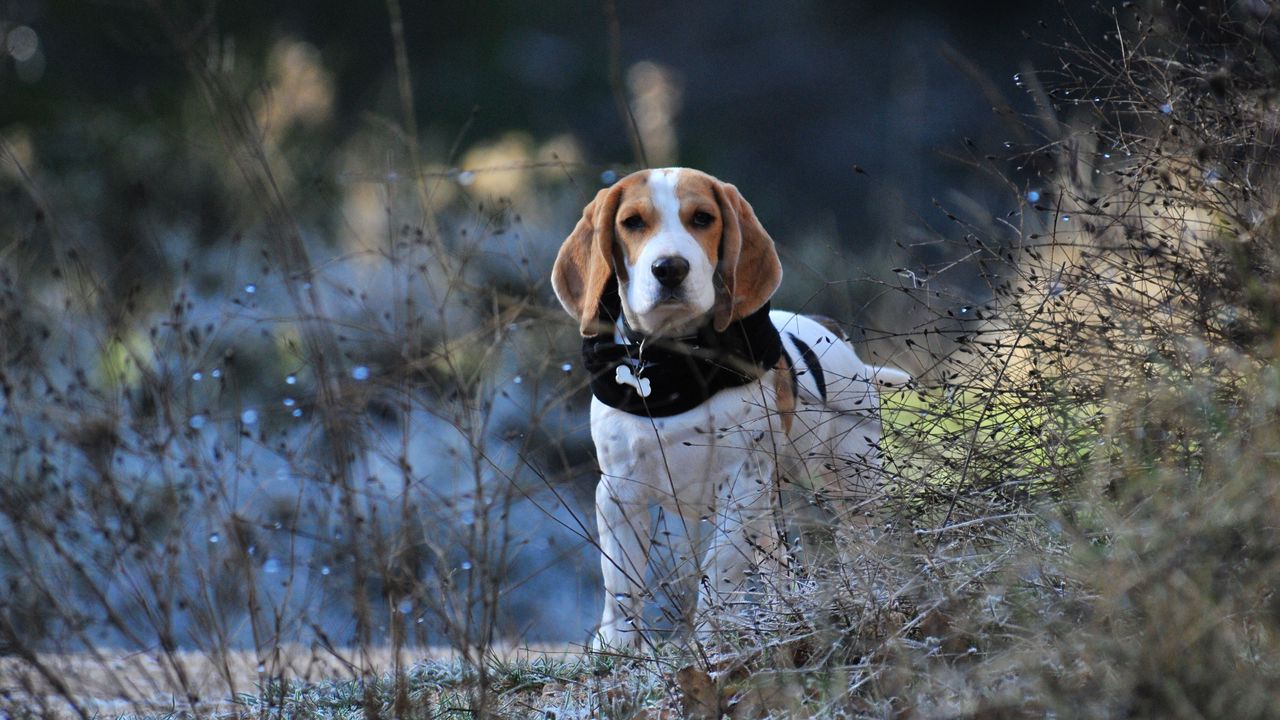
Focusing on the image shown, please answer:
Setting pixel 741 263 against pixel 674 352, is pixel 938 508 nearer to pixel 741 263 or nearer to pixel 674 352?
pixel 674 352

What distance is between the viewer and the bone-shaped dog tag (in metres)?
3.67

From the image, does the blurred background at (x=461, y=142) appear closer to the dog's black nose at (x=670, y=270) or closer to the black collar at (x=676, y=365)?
the black collar at (x=676, y=365)

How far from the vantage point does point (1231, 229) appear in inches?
114

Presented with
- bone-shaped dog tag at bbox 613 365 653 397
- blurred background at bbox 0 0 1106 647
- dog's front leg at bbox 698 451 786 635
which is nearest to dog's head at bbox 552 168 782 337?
bone-shaped dog tag at bbox 613 365 653 397

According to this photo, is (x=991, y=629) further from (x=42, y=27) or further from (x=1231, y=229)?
(x=42, y=27)

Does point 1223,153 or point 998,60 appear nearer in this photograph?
point 1223,153

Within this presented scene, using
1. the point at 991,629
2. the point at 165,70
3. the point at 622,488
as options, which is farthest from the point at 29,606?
the point at 165,70

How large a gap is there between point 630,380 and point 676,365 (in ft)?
0.52

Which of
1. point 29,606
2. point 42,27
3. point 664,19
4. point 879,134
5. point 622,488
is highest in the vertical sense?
point 664,19

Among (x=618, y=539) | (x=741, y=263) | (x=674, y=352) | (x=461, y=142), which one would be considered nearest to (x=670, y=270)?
(x=674, y=352)

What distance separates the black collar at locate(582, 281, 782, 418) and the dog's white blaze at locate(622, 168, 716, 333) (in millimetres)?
73

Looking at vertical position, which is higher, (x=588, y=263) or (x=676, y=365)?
(x=588, y=263)

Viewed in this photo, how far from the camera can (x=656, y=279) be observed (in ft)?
12.2

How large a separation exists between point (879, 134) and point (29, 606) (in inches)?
373
